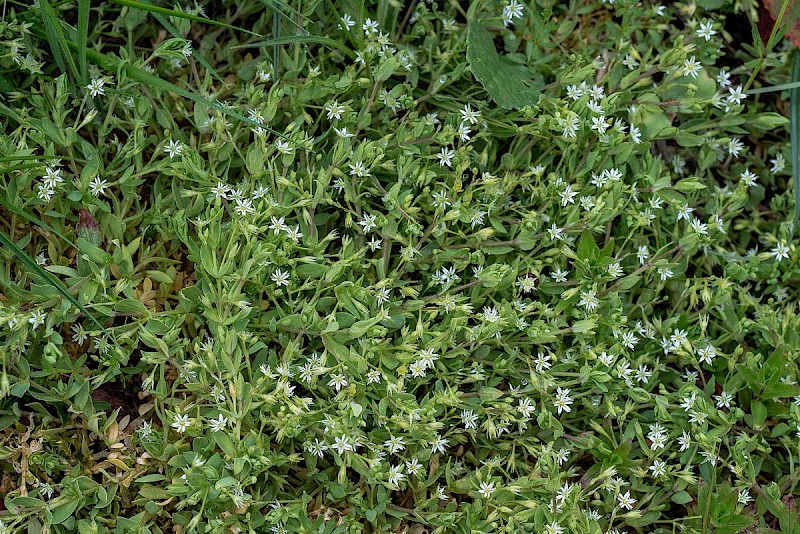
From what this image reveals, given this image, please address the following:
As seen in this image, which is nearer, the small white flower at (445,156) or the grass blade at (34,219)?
the grass blade at (34,219)

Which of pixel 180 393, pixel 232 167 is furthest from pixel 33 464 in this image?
pixel 232 167

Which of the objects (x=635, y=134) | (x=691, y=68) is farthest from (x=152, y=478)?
(x=691, y=68)

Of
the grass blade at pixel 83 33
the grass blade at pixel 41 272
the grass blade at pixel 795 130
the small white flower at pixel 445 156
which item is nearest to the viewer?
the grass blade at pixel 41 272

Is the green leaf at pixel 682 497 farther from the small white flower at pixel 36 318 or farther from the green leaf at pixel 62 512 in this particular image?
the small white flower at pixel 36 318

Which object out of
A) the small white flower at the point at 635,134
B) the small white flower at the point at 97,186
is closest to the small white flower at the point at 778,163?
the small white flower at the point at 635,134

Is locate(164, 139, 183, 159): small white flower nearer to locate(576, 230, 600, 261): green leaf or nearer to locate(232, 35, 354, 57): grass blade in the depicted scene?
locate(232, 35, 354, 57): grass blade

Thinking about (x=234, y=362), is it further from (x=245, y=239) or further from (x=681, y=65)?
(x=681, y=65)

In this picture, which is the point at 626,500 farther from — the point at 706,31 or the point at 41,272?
the point at 41,272
